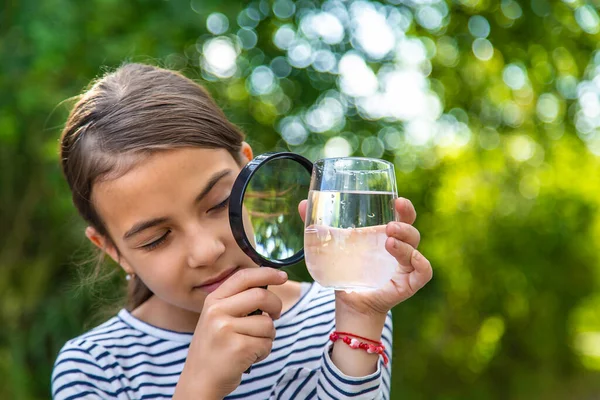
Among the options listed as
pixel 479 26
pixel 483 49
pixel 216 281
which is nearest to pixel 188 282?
pixel 216 281

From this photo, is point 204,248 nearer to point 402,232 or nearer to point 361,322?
point 361,322

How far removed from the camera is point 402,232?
1.53 m

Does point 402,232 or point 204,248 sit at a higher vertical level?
point 402,232

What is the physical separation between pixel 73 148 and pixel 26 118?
98.5 inches

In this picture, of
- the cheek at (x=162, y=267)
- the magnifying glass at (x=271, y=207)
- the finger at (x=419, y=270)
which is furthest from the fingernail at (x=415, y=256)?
the cheek at (x=162, y=267)

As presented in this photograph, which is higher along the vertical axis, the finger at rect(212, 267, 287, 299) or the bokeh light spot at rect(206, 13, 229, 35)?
the bokeh light spot at rect(206, 13, 229, 35)

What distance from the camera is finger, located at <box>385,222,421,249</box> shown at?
1518 mm

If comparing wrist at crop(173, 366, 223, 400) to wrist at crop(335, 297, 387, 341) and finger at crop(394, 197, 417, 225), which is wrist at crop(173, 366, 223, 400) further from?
finger at crop(394, 197, 417, 225)

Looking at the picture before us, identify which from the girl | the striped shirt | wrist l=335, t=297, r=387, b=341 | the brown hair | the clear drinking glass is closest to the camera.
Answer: the clear drinking glass

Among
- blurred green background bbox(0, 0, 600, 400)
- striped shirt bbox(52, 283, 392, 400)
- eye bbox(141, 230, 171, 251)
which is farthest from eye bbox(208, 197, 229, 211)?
blurred green background bbox(0, 0, 600, 400)

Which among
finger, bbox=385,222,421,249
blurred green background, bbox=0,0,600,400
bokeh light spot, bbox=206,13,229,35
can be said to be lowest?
blurred green background, bbox=0,0,600,400

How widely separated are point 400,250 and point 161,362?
0.99m

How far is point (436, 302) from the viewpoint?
5996 mm

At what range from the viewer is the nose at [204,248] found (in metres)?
1.81
